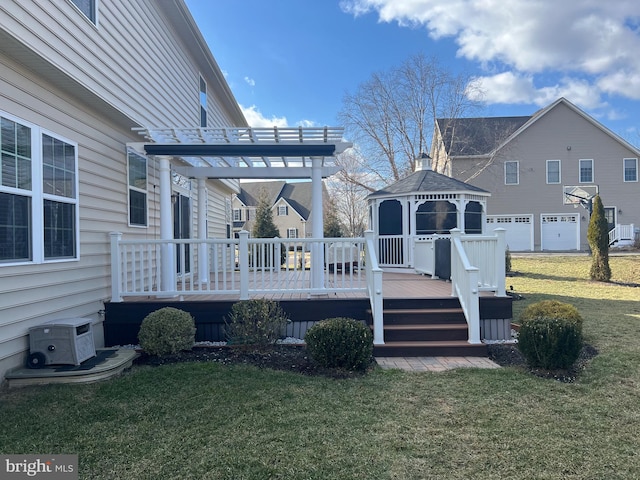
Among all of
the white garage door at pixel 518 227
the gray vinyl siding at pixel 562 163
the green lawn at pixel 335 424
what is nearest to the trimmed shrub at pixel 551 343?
the green lawn at pixel 335 424

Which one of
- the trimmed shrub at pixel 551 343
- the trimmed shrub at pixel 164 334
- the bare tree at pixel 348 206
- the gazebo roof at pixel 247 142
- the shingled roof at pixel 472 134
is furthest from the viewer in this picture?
the bare tree at pixel 348 206

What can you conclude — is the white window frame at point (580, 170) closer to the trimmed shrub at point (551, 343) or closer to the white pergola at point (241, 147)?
the white pergola at point (241, 147)

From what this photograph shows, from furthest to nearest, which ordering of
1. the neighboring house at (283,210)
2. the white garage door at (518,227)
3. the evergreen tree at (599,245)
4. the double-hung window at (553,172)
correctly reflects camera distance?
the neighboring house at (283,210) < the white garage door at (518,227) < the double-hung window at (553,172) < the evergreen tree at (599,245)

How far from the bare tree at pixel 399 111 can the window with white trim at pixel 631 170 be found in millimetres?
10405

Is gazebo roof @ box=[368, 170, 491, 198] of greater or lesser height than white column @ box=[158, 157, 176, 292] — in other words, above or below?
above

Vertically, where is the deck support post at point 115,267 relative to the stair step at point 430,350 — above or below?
above

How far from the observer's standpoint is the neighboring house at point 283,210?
41.0m

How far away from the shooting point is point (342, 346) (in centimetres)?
438

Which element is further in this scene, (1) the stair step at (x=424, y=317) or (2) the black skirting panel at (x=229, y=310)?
(1) the stair step at (x=424, y=317)

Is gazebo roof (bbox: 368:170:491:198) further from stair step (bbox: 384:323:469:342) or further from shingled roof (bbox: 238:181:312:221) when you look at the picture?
shingled roof (bbox: 238:181:312:221)

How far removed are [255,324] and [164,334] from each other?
43.5 inches

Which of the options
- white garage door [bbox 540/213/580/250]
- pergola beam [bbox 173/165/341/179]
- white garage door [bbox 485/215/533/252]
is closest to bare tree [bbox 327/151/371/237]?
white garage door [bbox 485/215/533/252]

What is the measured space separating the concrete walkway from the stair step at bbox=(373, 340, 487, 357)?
0.07m

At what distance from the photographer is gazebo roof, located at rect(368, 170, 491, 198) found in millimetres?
11453
